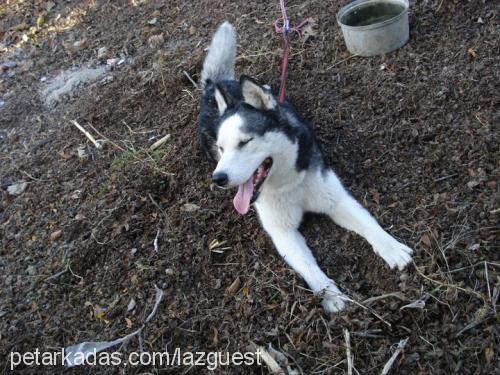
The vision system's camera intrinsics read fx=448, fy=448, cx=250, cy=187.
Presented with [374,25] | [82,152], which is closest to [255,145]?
[374,25]

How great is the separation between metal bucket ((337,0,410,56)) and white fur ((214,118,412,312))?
170 cm

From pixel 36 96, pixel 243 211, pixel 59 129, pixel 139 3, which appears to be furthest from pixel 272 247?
pixel 139 3

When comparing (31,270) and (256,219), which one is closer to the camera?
(256,219)

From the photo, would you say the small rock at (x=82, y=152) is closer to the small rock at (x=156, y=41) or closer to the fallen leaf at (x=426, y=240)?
the small rock at (x=156, y=41)

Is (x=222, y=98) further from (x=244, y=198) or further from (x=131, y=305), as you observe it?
(x=131, y=305)

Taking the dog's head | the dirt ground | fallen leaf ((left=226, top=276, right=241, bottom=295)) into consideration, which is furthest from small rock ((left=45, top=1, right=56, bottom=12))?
fallen leaf ((left=226, top=276, right=241, bottom=295))

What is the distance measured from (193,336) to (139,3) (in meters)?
5.59

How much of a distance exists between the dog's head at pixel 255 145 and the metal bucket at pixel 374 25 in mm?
1691

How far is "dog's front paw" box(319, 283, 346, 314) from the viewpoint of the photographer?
9.02 feet

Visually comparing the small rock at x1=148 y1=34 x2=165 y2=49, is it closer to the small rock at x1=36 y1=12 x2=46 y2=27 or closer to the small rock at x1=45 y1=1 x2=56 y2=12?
the small rock at x1=36 y1=12 x2=46 y2=27

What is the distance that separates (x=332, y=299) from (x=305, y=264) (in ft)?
1.07

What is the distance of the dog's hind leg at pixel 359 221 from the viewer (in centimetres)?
288

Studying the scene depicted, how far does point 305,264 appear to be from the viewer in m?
3.02

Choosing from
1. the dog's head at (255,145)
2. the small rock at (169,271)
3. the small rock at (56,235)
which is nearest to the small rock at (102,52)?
the small rock at (56,235)
